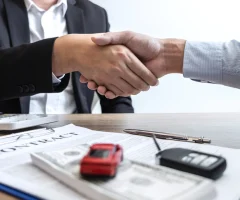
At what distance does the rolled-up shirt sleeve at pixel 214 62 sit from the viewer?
29.8 inches

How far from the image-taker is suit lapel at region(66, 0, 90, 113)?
4.13 ft

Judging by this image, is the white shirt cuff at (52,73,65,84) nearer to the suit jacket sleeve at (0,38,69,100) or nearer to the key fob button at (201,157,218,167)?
the suit jacket sleeve at (0,38,69,100)

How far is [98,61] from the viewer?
2.71ft

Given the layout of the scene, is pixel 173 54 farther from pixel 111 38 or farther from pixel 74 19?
pixel 74 19

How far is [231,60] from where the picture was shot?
0.76 m

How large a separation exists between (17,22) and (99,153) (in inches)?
41.2

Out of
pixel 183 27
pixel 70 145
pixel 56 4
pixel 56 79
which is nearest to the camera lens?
pixel 70 145

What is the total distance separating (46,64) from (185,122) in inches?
14.4

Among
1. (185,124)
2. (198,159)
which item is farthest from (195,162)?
(185,124)

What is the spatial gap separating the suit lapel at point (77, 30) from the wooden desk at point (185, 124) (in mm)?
389

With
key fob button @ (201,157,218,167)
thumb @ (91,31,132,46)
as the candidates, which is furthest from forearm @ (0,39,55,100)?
key fob button @ (201,157,218,167)

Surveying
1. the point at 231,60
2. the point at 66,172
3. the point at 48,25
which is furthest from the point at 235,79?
the point at 48,25

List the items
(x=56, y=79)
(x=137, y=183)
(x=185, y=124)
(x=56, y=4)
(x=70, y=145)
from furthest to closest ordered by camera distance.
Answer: (x=56, y=4), (x=56, y=79), (x=185, y=124), (x=70, y=145), (x=137, y=183)

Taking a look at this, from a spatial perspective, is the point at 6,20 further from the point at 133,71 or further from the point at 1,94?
the point at 133,71
